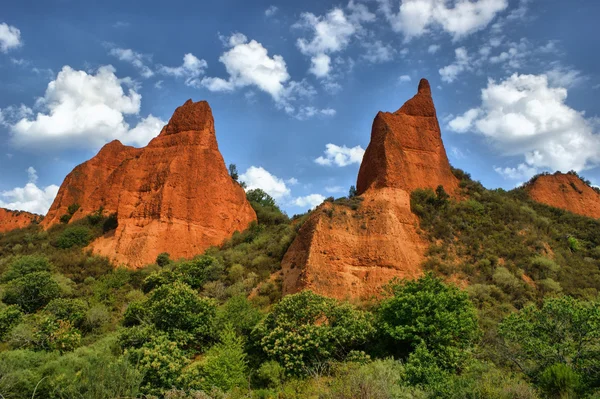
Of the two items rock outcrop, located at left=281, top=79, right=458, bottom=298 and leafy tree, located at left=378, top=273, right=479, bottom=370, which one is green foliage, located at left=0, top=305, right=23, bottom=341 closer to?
rock outcrop, located at left=281, top=79, right=458, bottom=298

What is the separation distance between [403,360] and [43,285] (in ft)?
72.5

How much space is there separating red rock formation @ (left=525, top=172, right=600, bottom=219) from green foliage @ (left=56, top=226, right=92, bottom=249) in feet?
146

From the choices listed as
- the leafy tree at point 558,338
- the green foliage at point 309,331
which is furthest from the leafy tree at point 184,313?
the leafy tree at point 558,338

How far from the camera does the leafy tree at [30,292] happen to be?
26.5m

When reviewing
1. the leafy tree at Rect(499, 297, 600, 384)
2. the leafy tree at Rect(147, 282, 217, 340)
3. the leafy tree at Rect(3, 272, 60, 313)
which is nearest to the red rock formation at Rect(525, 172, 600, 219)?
the leafy tree at Rect(499, 297, 600, 384)

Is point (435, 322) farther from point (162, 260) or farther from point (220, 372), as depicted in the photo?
point (162, 260)

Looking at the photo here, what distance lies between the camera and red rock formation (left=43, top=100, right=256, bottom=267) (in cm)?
3419

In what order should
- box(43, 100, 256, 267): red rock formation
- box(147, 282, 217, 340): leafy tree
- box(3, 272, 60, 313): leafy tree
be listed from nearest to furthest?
box(147, 282, 217, 340): leafy tree
box(3, 272, 60, 313): leafy tree
box(43, 100, 256, 267): red rock formation

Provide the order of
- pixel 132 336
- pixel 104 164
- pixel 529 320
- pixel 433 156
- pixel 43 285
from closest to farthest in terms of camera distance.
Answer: pixel 529 320
pixel 132 336
pixel 43 285
pixel 433 156
pixel 104 164

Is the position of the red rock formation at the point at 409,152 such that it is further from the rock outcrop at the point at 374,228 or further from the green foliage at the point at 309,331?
the green foliage at the point at 309,331

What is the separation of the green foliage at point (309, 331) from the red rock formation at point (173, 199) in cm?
1702

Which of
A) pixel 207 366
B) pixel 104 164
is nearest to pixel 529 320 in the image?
pixel 207 366

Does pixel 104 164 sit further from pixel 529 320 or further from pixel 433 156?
pixel 529 320

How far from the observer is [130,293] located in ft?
91.2
